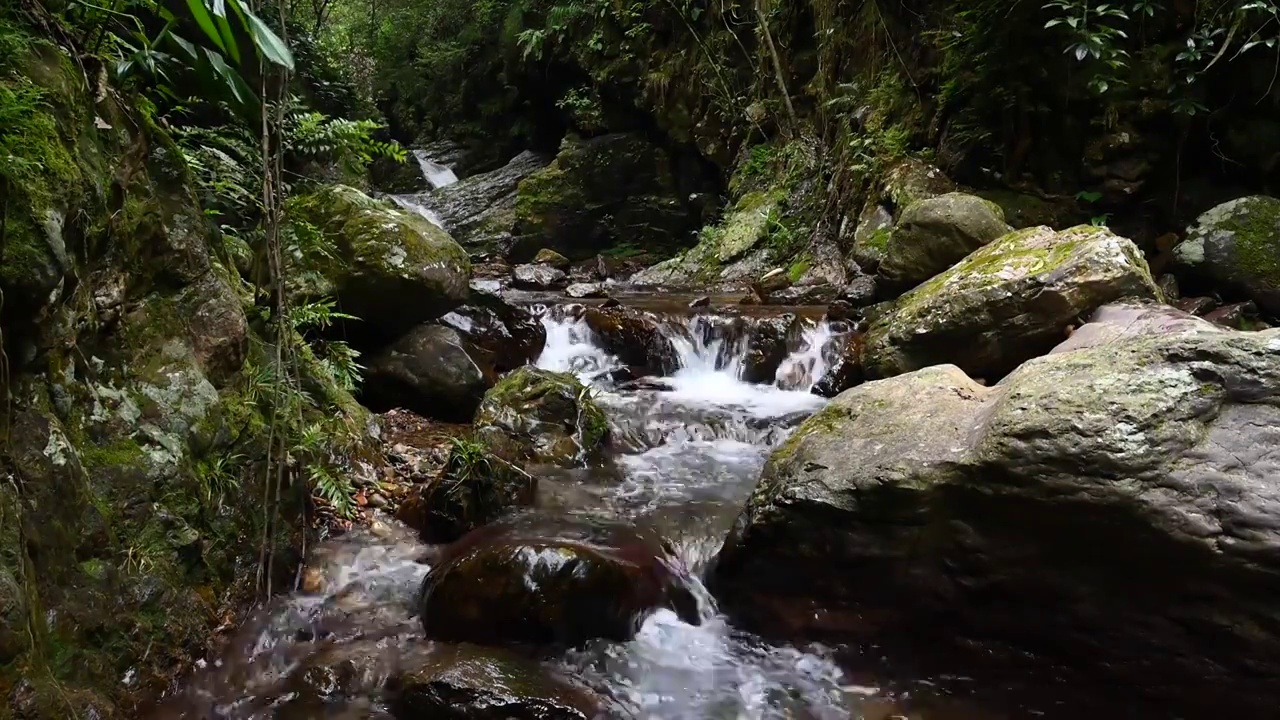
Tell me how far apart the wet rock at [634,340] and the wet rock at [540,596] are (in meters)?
3.98

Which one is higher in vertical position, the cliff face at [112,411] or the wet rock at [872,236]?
the wet rock at [872,236]

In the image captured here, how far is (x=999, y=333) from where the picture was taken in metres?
5.55

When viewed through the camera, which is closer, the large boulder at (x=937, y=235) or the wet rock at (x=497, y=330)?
the large boulder at (x=937, y=235)

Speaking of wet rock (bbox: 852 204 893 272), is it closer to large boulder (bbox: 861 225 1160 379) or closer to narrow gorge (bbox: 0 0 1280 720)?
narrow gorge (bbox: 0 0 1280 720)

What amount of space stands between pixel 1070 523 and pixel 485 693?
2.43m

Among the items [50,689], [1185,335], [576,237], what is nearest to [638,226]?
[576,237]

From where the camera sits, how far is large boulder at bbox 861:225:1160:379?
532 centimetres

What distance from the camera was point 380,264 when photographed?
5777 mm

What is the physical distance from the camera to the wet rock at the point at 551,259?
13.7m

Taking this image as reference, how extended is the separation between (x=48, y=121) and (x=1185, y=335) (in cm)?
455

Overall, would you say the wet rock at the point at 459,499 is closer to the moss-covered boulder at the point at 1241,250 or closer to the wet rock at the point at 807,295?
the wet rock at the point at 807,295

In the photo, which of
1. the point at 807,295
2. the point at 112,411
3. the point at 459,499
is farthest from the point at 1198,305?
the point at 112,411

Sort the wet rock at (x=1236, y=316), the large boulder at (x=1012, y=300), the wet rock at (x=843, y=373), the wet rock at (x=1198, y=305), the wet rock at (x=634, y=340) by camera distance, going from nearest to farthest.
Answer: the large boulder at (x=1012, y=300) < the wet rock at (x=1236, y=316) < the wet rock at (x=1198, y=305) < the wet rock at (x=843, y=373) < the wet rock at (x=634, y=340)

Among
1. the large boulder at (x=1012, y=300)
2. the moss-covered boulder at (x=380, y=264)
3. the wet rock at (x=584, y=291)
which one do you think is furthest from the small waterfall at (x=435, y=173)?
the large boulder at (x=1012, y=300)
